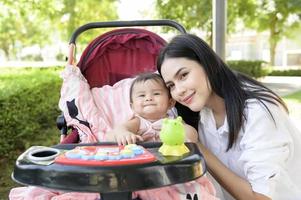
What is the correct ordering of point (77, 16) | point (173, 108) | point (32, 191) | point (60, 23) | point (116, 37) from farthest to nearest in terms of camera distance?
point (60, 23) → point (77, 16) → point (116, 37) → point (173, 108) → point (32, 191)

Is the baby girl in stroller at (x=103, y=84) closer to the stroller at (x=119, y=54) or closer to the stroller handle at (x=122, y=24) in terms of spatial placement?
the stroller at (x=119, y=54)

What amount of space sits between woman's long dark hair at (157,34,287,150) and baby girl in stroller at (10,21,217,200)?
24 cm

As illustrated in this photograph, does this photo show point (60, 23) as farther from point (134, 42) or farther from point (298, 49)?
point (298, 49)

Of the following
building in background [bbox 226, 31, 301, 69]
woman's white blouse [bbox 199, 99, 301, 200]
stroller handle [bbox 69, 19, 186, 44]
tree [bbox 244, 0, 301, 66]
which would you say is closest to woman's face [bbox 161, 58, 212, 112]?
woman's white blouse [bbox 199, 99, 301, 200]

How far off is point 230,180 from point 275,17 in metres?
13.5

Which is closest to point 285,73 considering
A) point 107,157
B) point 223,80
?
point 223,80

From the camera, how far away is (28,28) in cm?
2034

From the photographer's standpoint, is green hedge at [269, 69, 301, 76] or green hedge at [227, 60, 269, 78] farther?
green hedge at [269, 69, 301, 76]

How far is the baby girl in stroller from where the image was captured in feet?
7.52

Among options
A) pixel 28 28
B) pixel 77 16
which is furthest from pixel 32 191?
pixel 28 28

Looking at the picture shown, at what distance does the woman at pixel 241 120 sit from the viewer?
5.92 feet

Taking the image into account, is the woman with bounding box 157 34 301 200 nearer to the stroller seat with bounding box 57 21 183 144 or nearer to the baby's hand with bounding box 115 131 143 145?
the baby's hand with bounding box 115 131 143 145

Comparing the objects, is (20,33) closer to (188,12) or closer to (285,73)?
(188,12)

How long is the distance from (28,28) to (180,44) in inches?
775
